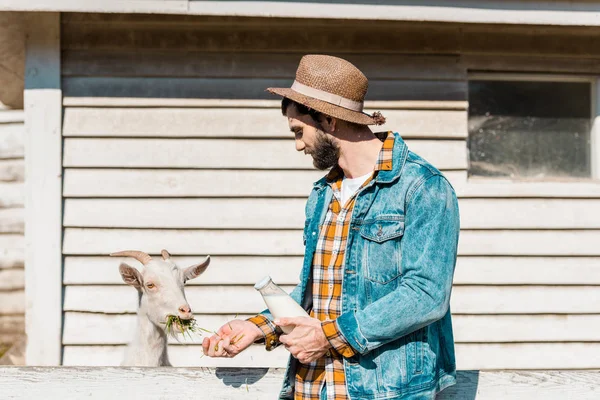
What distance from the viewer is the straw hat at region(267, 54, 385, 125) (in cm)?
233

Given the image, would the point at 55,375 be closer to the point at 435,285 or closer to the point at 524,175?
the point at 435,285

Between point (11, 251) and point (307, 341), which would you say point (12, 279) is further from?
point (307, 341)

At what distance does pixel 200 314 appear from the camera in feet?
16.8

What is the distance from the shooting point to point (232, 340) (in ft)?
7.60

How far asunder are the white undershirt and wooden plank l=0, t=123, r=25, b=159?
6.24 metres

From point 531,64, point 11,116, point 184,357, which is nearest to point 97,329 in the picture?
point 184,357

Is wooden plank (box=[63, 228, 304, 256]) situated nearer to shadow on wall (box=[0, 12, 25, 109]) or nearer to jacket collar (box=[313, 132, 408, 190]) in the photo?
shadow on wall (box=[0, 12, 25, 109])

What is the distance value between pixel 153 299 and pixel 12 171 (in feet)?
14.7

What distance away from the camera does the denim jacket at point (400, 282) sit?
2.08 m

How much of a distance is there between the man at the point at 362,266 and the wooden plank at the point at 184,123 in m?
2.69

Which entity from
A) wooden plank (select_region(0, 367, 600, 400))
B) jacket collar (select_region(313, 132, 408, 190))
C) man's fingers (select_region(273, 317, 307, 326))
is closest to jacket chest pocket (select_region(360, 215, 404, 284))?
jacket collar (select_region(313, 132, 408, 190))

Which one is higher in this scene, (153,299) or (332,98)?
(332,98)

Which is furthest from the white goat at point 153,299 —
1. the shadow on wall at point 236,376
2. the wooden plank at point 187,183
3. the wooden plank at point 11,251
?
the wooden plank at point 11,251

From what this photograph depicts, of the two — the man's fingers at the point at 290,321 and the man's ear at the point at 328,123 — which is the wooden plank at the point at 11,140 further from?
the man's fingers at the point at 290,321
